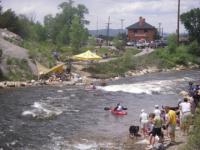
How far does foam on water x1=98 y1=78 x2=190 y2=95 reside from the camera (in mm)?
47938

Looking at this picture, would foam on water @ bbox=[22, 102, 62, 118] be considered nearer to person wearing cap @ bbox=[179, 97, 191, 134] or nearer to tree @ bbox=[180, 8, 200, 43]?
person wearing cap @ bbox=[179, 97, 191, 134]

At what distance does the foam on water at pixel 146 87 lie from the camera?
47.9 m

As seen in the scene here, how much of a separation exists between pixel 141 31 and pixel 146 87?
7079cm

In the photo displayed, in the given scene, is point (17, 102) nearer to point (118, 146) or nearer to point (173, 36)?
point (118, 146)

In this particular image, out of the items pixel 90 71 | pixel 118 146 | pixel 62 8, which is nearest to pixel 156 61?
pixel 90 71

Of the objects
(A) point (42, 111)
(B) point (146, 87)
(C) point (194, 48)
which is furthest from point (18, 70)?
(C) point (194, 48)

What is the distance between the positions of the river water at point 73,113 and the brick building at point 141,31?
6548 cm

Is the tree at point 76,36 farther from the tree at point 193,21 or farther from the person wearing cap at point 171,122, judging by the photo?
the person wearing cap at point 171,122

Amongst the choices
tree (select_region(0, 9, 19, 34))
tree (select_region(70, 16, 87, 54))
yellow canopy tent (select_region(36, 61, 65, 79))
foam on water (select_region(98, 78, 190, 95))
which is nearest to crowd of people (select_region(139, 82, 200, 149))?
foam on water (select_region(98, 78, 190, 95))

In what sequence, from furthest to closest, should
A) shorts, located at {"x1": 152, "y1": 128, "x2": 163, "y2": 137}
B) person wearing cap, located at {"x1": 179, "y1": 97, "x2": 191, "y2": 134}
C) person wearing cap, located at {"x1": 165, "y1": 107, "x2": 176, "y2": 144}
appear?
person wearing cap, located at {"x1": 179, "y1": 97, "x2": 191, "y2": 134} → person wearing cap, located at {"x1": 165, "y1": 107, "x2": 176, "y2": 144} → shorts, located at {"x1": 152, "y1": 128, "x2": 163, "y2": 137}

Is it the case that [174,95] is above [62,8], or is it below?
below

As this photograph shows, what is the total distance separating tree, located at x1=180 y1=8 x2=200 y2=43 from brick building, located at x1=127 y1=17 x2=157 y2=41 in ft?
95.1

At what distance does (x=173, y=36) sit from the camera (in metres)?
90.3

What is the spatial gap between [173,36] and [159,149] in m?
69.3
